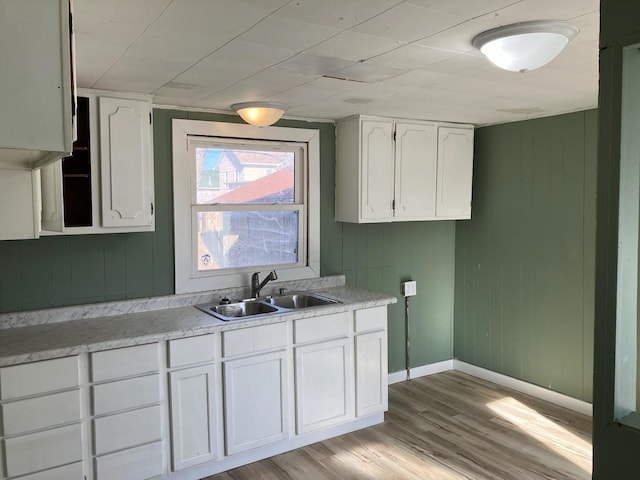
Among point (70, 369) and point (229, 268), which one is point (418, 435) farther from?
point (70, 369)

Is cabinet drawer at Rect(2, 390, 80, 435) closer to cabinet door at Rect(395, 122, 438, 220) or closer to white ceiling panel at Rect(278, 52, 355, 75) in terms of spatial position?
white ceiling panel at Rect(278, 52, 355, 75)

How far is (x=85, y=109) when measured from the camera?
116 inches

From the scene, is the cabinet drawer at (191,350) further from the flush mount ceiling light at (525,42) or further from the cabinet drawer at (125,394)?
the flush mount ceiling light at (525,42)

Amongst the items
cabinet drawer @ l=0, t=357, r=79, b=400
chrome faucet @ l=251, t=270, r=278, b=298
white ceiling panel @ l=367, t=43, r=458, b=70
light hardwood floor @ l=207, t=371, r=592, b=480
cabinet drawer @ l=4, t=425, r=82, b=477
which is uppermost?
white ceiling panel @ l=367, t=43, r=458, b=70

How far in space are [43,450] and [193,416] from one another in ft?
2.49

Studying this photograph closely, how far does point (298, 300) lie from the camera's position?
12.8ft

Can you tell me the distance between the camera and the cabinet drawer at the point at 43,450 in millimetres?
2484

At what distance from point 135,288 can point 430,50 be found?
2.30 meters

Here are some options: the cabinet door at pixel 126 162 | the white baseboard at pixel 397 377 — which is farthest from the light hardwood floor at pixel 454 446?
the cabinet door at pixel 126 162

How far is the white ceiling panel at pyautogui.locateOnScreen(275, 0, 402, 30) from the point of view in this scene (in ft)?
5.54

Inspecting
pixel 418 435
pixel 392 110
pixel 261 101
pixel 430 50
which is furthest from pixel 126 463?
pixel 392 110

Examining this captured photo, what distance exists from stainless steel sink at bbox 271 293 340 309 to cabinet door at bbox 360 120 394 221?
720 mm

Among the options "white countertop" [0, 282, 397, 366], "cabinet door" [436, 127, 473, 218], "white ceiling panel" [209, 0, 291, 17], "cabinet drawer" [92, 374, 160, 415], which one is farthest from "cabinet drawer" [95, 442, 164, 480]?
"cabinet door" [436, 127, 473, 218]

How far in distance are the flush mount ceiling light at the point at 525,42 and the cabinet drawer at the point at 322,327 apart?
76.0 inches
